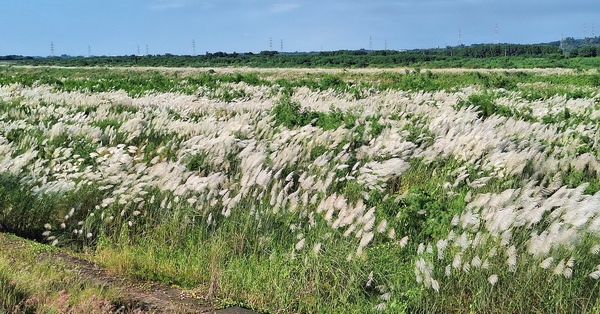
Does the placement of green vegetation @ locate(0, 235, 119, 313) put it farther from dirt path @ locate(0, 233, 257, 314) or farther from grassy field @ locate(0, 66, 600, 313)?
dirt path @ locate(0, 233, 257, 314)

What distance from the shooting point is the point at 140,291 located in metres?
4.41

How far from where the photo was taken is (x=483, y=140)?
290 inches

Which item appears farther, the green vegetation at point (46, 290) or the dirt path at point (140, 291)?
the dirt path at point (140, 291)

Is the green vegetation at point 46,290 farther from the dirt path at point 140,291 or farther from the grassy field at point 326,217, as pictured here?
the dirt path at point 140,291

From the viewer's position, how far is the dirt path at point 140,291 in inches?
155

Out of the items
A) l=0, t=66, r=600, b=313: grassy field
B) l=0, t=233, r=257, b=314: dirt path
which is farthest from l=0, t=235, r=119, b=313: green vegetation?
l=0, t=233, r=257, b=314: dirt path

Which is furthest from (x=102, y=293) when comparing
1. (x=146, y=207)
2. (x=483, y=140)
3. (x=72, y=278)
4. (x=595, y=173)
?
(x=595, y=173)

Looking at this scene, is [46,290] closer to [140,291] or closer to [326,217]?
[140,291]

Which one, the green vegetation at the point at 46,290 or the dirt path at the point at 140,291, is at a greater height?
the green vegetation at the point at 46,290

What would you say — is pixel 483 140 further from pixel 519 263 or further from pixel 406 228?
pixel 519 263

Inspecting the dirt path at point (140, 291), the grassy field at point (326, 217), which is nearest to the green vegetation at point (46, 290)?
the grassy field at point (326, 217)

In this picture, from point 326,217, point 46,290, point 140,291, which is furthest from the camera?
point 326,217

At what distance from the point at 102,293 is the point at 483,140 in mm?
5566

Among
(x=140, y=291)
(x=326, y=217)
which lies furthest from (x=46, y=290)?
(x=326, y=217)
